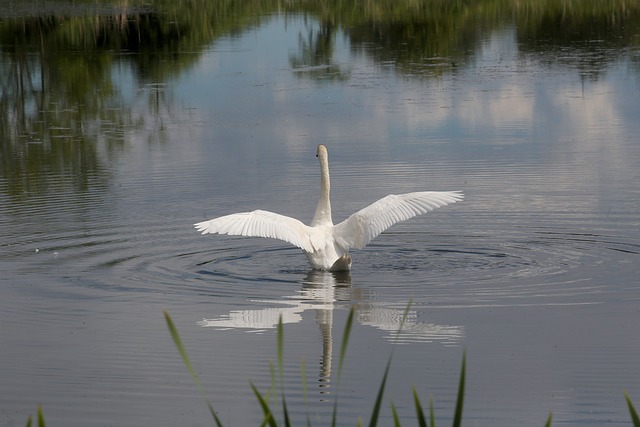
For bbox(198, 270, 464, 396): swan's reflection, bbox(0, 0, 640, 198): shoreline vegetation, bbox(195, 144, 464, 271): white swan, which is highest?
bbox(0, 0, 640, 198): shoreline vegetation

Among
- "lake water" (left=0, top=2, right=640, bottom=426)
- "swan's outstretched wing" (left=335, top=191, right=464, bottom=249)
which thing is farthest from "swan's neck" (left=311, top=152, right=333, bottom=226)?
"lake water" (left=0, top=2, right=640, bottom=426)

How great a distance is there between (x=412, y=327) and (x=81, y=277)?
3.36m

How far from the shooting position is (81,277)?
10773 millimetres

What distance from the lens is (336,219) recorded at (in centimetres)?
1300

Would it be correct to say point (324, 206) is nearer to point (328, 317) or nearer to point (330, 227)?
point (330, 227)

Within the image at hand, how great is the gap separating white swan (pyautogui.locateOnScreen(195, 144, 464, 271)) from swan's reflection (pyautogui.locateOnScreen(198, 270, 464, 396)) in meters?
0.30

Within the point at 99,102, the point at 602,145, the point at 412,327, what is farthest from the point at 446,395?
the point at 99,102

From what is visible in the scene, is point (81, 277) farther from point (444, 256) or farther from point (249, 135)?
point (249, 135)

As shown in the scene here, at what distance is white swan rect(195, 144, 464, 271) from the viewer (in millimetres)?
10727

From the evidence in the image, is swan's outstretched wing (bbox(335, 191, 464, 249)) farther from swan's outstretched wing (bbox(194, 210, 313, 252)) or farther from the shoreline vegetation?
the shoreline vegetation

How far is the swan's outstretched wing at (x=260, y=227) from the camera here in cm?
1067

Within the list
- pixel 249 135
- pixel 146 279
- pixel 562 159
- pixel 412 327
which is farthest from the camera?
pixel 249 135

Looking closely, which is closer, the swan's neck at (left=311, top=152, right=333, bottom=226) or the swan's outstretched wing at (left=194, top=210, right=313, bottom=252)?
the swan's outstretched wing at (left=194, top=210, right=313, bottom=252)

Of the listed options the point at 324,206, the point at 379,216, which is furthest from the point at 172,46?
the point at 379,216
